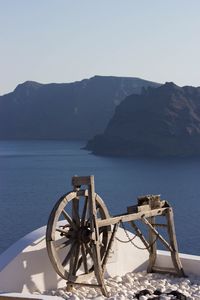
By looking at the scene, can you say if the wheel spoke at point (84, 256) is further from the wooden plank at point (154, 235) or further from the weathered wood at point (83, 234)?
the wooden plank at point (154, 235)

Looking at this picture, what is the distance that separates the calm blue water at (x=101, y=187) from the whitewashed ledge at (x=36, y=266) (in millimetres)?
33728

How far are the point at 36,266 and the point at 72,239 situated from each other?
82 cm

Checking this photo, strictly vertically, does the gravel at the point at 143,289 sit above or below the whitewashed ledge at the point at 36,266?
below

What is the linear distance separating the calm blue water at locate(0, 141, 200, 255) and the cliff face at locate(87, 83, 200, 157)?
2253 centimetres

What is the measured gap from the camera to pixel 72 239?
1000 centimetres

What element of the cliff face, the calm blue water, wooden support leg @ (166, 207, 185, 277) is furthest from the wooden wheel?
the cliff face

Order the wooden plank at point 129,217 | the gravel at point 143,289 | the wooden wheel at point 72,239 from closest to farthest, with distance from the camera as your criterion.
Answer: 1. the gravel at point 143,289
2. the wooden wheel at point 72,239
3. the wooden plank at point 129,217

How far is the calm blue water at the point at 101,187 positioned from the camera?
183 feet

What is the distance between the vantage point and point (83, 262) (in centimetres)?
1011

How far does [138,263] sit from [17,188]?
77.4 metres

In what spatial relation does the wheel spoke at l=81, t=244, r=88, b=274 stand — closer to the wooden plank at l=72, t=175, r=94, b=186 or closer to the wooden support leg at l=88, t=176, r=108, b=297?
the wooden support leg at l=88, t=176, r=108, b=297

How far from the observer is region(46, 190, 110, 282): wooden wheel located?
9.56m

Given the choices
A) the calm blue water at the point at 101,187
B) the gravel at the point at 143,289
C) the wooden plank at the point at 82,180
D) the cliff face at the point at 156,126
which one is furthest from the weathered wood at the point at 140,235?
the cliff face at the point at 156,126

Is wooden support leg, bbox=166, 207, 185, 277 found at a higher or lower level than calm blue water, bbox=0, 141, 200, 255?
higher
